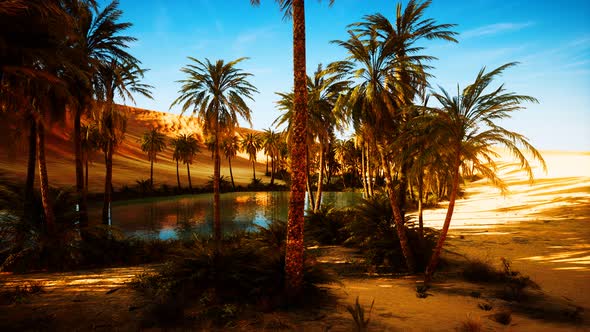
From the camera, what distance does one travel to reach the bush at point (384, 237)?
37.4 ft

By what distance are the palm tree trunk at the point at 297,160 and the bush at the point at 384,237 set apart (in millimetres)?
5580

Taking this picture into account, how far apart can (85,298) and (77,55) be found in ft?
27.4

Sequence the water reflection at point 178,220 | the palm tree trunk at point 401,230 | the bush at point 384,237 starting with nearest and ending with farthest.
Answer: the palm tree trunk at point 401,230 → the bush at point 384,237 → the water reflection at point 178,220

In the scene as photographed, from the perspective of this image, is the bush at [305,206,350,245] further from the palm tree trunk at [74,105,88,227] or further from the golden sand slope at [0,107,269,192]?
the palm tree trunk at [74,105,88,227]

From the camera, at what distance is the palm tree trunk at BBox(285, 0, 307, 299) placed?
7066 mm

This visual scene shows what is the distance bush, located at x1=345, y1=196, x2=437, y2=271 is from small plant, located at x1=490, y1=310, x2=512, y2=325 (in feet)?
14.3

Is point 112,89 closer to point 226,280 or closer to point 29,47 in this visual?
point 29,47

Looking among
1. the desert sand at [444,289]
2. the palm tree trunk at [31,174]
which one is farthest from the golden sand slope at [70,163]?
the desert sand at [444,289]

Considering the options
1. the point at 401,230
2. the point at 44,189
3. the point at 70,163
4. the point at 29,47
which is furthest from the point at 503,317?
the point at 70,163

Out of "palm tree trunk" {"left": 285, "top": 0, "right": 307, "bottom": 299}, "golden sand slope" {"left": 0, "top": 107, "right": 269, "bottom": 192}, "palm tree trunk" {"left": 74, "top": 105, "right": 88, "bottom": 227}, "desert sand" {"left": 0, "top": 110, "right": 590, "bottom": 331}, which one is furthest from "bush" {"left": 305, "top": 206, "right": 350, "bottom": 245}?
"palm tree trunk" {"left": 74, "top": 105, "right": 88, "bottom": 227}

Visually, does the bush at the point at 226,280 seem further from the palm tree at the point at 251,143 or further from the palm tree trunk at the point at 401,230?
the palm tree at the point at 251,143

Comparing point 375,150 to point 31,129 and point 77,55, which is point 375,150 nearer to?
point 77,55

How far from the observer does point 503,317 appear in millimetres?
6480

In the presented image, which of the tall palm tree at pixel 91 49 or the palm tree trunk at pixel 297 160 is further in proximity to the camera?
the tall palm tree at pixel 91 49
